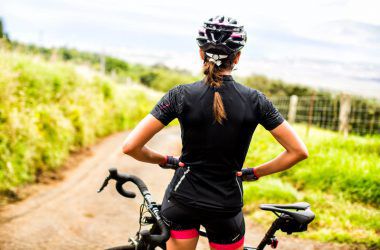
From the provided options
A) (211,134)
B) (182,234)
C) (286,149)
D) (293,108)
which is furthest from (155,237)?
(293,108)

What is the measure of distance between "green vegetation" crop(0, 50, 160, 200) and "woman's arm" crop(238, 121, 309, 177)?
5.99 metres

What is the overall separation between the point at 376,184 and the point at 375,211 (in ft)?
2.42

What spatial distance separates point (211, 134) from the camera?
2.53 m

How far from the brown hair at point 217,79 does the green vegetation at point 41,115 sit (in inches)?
241

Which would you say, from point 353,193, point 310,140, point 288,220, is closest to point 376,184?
point 353,193

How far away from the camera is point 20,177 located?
27.7 feet

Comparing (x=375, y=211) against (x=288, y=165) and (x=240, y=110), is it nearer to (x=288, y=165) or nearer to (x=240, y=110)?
(x=288, y=165)

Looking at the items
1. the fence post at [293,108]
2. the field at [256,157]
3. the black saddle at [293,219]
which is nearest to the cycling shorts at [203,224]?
the black saddle at [293,219]

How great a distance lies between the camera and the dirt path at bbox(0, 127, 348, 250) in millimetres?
6184

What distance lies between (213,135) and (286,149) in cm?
51

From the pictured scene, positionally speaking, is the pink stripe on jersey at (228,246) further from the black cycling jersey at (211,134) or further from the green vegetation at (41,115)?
the green vegetation at (41,115)

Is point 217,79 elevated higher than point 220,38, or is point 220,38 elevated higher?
point 220,38

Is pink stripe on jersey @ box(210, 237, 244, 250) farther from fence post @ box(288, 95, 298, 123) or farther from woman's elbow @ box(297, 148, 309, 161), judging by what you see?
fence post @ box(288, 95, 298, 123)

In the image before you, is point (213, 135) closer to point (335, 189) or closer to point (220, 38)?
point (220, 38)
